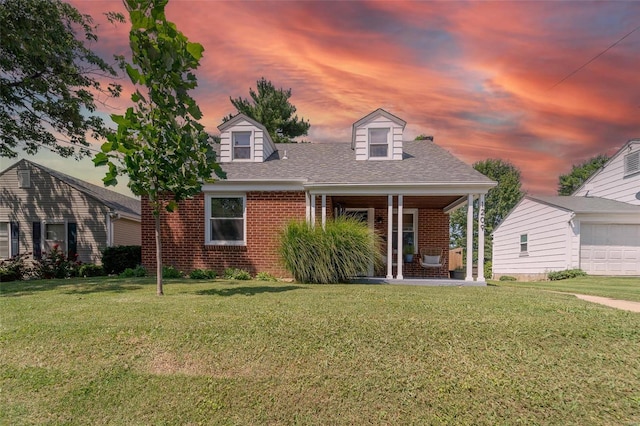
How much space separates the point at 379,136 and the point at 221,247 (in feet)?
22.4

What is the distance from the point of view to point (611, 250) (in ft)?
41.0

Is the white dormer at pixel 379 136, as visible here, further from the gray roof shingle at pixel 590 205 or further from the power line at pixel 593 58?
the gray roof shingle at pixel 590 205

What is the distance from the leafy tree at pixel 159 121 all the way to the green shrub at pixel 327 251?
317 cm

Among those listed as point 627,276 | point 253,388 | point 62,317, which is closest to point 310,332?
point 253,388

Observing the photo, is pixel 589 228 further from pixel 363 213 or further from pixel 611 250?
pixel 363 213

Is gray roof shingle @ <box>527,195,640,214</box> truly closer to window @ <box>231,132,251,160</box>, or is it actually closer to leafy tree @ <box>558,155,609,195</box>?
window @ <box>231,132,251,160</box>

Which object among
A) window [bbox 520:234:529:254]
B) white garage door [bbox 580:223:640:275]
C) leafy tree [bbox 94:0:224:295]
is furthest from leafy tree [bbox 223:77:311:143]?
white garage door [bbox 580:223:640:275]

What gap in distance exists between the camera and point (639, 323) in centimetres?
412

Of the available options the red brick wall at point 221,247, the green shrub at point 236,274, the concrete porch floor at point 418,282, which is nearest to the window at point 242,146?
the red brick wall at point 221,247

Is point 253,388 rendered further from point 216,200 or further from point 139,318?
point 216,200

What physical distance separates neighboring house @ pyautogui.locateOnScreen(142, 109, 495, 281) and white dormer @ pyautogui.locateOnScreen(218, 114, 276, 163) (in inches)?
1.4

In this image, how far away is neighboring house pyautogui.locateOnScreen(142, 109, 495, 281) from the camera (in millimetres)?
9383

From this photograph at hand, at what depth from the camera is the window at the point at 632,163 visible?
13734 mm

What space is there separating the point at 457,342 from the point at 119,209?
1711 cm
